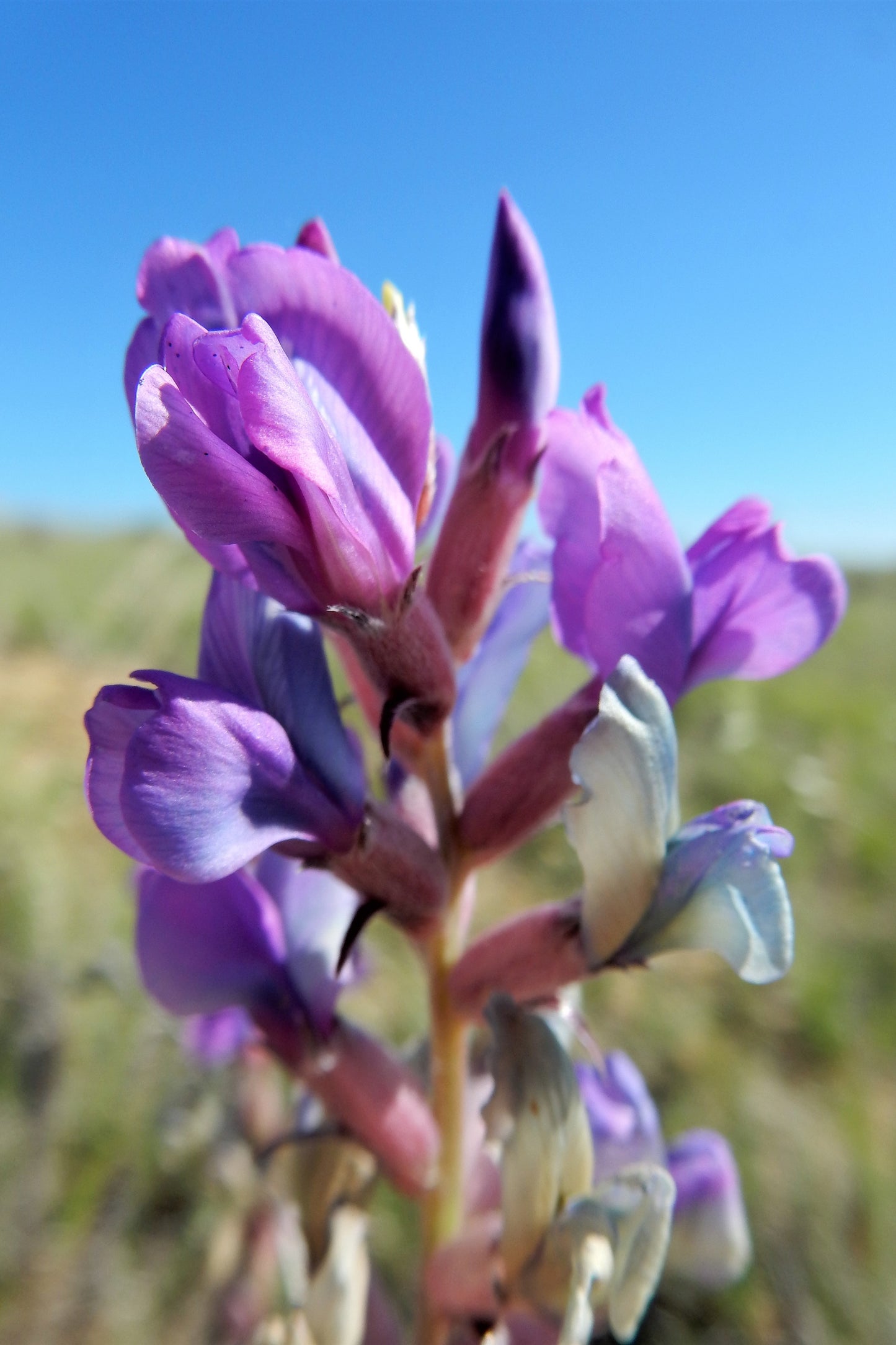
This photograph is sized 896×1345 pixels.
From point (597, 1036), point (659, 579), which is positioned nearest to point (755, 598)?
point (659, 579)

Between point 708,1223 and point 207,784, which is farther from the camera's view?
point 708,1223

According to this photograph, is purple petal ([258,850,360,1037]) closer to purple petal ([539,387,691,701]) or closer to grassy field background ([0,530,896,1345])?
purple petal ([539,387,691,701])

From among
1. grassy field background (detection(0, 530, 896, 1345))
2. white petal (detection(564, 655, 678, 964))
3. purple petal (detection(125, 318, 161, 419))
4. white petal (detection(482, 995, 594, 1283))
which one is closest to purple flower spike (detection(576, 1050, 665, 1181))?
white petal (detection(482, 995, 594, 1283))

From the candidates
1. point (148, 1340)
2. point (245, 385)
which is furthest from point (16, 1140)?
point (245, 385)

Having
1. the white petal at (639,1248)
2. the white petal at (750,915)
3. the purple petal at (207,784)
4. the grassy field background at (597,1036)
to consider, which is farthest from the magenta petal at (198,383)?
the grassy field background at (597,1036)

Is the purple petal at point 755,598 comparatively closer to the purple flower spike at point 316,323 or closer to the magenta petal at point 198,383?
the purple flower spike at point 316,323

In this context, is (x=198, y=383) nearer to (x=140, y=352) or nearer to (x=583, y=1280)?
(x=140, y=352)
